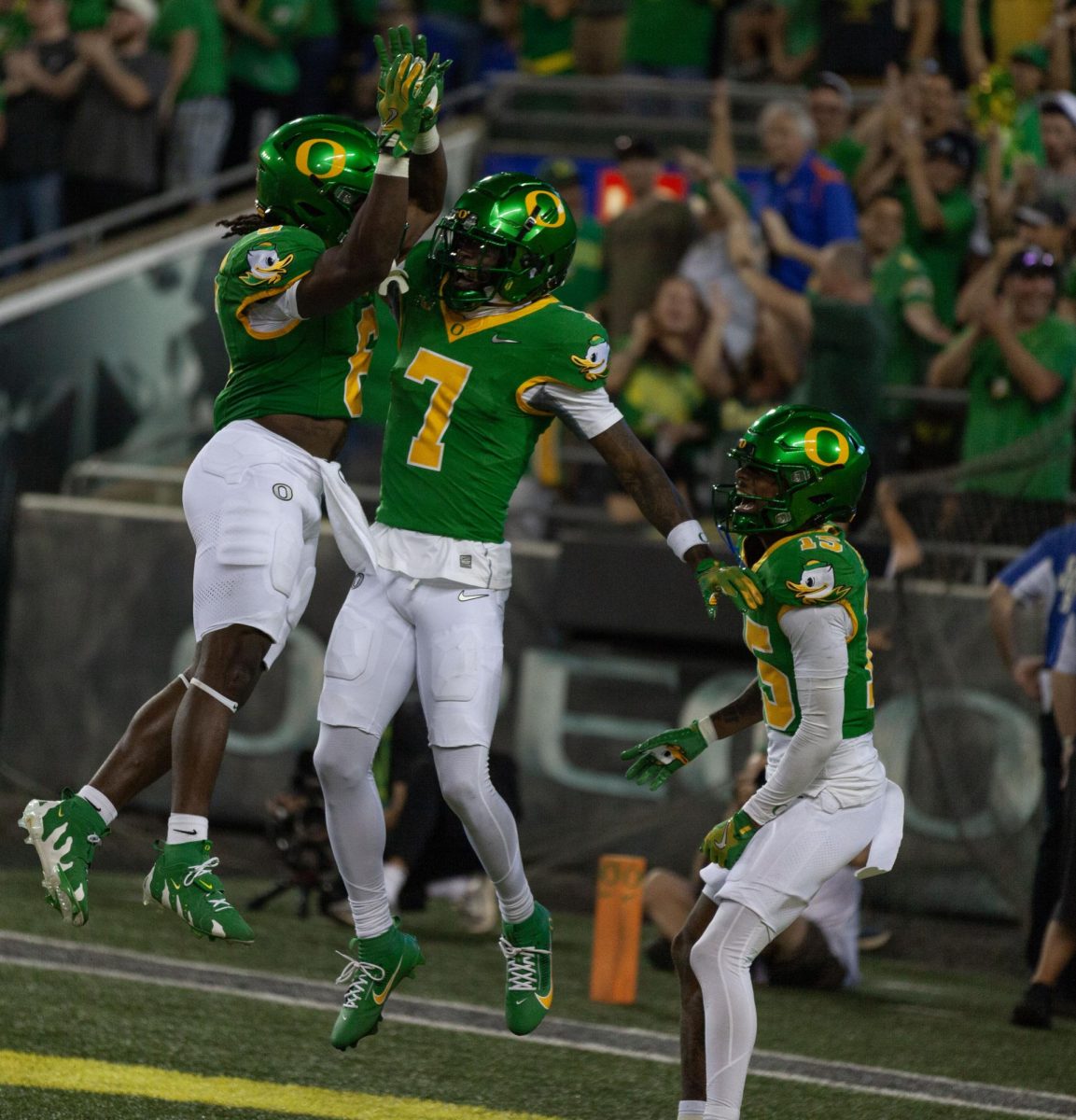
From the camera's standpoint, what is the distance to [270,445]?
5.28 meters

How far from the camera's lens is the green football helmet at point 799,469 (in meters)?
5.02

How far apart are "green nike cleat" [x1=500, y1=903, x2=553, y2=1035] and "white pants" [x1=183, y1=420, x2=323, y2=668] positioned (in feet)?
3.29

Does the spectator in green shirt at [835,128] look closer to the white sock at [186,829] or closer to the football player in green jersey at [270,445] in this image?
the football player in green jersey at [270,445]

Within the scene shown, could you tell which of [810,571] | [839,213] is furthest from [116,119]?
[810,571]

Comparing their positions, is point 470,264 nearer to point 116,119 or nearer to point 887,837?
point 887,837

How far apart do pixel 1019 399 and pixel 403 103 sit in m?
4.73

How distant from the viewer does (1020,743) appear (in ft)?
29.0

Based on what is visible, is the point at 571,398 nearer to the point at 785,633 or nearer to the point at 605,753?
the point at 785,633

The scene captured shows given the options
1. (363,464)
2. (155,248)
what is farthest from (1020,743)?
(155,248)

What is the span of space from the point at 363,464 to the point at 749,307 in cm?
225

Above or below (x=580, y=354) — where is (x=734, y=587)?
below

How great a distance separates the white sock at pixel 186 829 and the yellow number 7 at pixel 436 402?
1.07 meters

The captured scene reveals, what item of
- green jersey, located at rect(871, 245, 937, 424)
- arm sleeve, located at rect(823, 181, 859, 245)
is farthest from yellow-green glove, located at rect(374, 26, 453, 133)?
arm sleeve, located at rect(823, 181, 859, 245)

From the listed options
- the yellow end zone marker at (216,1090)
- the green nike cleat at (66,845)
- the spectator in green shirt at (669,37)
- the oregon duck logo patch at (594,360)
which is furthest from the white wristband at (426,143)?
the spectator in green shirt at (669,37)
